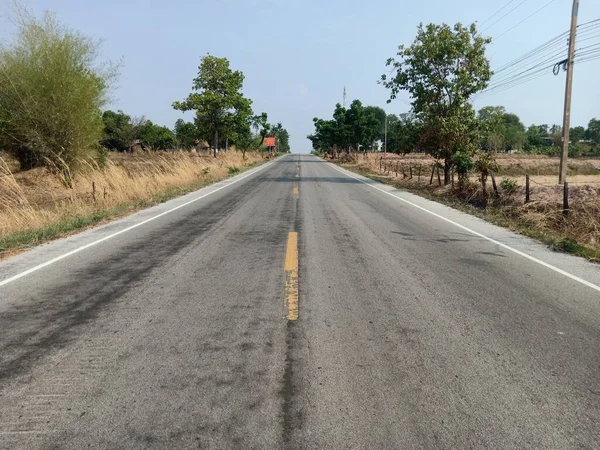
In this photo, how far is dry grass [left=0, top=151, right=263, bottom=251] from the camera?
9796 mm

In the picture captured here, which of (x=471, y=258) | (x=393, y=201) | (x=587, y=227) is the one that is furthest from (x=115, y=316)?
(x=393, y=201)

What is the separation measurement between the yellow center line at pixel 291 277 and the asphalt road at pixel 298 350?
0.04 m

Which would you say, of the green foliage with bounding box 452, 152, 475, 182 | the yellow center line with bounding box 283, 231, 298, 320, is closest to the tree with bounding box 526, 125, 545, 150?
the green foliage with bounding box 452, 152, 475, 182

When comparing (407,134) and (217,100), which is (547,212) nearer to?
(407,134)

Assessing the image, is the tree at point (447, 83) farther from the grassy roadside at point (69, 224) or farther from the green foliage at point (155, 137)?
the green foliage at point (155, 137)

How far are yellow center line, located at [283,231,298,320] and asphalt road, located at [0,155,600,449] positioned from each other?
0.04m

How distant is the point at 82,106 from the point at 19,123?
2622 millimetres

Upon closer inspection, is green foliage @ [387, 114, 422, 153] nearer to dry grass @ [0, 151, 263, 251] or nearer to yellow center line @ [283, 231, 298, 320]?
dry grass @ [0, 151, 263, 251]

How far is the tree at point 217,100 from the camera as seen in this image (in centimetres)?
3881

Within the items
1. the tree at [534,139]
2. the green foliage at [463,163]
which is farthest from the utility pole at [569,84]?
the tree at [534,139]

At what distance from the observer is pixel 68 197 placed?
15.7 meters

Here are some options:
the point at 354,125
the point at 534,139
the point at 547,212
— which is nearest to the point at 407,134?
the point at 547,212

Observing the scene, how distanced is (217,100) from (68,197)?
81.2ft

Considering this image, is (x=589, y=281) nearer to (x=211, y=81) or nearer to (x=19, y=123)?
(x=19, y=123)
